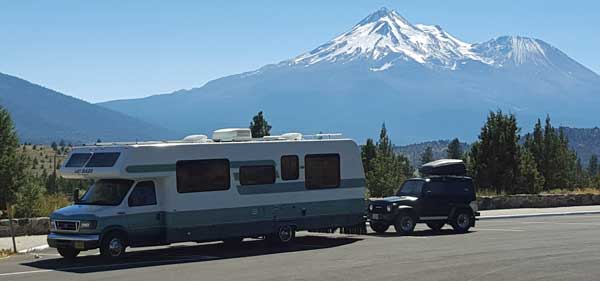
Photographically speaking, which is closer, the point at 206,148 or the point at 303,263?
the point at 303,263

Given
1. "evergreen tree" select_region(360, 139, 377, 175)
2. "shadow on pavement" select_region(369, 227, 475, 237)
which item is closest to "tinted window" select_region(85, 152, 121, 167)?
"shadow on pavement" select_region(369, 227, 475, 237)

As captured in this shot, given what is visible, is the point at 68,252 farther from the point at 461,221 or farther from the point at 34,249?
the point at 461,221

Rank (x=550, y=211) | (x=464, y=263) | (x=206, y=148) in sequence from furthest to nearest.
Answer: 1. (x=550, y=211)
2. (x=206, y=148)
3. (x=464, y=263)

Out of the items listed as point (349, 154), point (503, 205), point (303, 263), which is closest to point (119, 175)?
point (303, 263)

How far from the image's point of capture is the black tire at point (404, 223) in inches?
963

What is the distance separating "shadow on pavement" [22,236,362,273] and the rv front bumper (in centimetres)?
33

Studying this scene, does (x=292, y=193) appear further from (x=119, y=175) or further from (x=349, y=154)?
(x=119, y=175)

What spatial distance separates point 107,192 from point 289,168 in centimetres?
452

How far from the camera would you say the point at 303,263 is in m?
17.9

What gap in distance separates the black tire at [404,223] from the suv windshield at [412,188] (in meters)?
0.79

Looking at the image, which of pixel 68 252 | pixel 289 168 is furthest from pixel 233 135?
pixel 68 252

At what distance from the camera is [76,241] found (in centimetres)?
1834

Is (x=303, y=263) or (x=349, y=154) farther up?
(x=349, y=154)

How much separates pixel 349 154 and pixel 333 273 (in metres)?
6.96
